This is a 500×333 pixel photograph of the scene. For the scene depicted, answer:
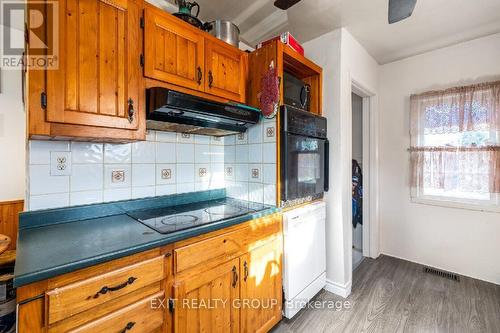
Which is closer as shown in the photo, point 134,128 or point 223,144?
point 134,128

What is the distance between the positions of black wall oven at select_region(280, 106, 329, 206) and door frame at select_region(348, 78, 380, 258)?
3.58ft

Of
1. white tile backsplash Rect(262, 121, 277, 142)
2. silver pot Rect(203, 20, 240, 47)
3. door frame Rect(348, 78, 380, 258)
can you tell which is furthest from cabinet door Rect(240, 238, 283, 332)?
door frame Rect(348, 78, 380, 258)

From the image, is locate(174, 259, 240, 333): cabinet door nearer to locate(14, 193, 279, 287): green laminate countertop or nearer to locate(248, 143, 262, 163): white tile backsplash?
locate(14, 193, 279, 287): green laminate countertop

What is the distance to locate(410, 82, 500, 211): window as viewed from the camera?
2115mm

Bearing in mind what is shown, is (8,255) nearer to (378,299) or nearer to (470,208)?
(378,299)

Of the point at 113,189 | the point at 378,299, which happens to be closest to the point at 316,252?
the point at 378,299

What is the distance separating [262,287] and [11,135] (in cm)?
274

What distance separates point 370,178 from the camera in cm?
279

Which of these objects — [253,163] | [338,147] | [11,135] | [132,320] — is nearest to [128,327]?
[132,320]

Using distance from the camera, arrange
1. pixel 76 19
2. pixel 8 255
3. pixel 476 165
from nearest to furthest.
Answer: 1. pixel 76 19
2. pixel 8 255
3. pixel 476 165

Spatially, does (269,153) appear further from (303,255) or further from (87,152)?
(87,152)

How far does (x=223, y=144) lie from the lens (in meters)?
2.02

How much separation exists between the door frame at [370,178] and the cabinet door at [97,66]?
260cm

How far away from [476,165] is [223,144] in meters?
2.50
